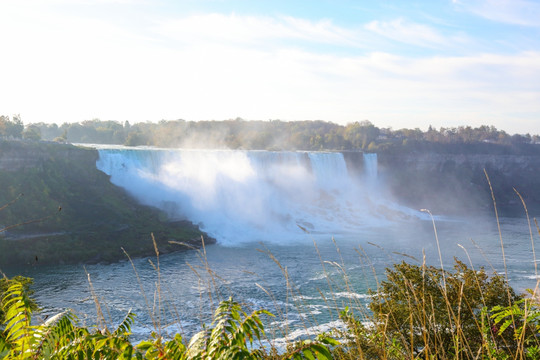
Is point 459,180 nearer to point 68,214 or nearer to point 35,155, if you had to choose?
point 68,214

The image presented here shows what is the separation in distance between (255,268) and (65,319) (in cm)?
1917

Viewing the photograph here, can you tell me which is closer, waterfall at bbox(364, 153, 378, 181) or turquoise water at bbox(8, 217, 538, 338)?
turquoise water at bbox(8, 217, 538, 338)

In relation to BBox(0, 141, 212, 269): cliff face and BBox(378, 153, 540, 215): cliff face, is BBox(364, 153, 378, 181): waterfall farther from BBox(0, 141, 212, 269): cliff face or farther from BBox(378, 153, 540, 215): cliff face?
BBox(0, 141, 212, 269): cliff face

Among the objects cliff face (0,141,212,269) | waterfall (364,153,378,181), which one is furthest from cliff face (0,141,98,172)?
waterfall (364,153,378,181)

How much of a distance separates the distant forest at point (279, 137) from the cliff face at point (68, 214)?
25220 millimetres

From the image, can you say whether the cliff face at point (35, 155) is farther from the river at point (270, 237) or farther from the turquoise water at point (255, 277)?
the turquoise water at point (255, 277)

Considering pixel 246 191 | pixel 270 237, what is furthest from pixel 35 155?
pixel 270 237

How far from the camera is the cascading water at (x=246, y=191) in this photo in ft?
112

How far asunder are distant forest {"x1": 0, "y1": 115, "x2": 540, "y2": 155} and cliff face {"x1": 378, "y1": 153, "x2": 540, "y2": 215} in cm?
206

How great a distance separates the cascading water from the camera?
112ft

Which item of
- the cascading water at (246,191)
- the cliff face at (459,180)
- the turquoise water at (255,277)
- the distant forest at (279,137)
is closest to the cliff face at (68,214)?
the turquoise water at (255,277)

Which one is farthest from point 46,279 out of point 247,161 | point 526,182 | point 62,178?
point 526,182

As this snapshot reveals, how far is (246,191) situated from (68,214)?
15436 mm

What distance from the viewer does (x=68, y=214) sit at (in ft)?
92.6
